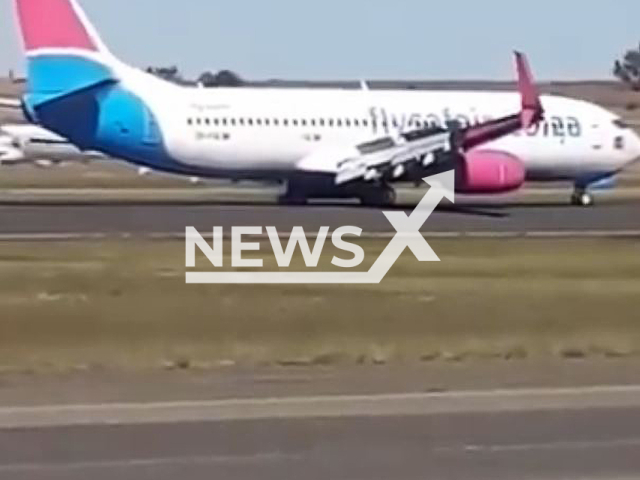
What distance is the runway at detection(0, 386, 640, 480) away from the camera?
12.5m

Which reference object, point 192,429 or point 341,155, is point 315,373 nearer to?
point 192,429

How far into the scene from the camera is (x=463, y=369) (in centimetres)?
2000

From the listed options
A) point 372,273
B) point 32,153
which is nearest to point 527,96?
point 372,273

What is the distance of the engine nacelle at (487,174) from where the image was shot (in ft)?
174

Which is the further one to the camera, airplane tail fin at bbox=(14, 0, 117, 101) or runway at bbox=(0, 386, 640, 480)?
airplane tail fin at bbox=(14, 0, 117, 101)

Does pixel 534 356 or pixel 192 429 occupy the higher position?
pixel 192 429

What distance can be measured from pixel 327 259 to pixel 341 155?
21471 millimetres

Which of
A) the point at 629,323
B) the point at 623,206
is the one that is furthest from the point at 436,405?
the point at 623,206

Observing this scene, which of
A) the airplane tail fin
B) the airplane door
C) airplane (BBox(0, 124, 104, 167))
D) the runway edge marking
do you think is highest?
the runway edge marking

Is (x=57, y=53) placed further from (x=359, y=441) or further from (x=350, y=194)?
(x=359, y=441)

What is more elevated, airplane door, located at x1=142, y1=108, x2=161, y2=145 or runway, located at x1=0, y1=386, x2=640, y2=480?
runway, located at x1=0, y1=386, x2=640, y2=480

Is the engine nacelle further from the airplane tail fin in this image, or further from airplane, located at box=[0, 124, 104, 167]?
airplane, located at box=[0, 124, 104, 167]

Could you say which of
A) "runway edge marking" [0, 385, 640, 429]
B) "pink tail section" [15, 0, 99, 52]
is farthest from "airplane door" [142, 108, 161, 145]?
"runway edge marking" [0, 385, 640, 429]

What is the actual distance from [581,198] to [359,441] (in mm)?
44506
